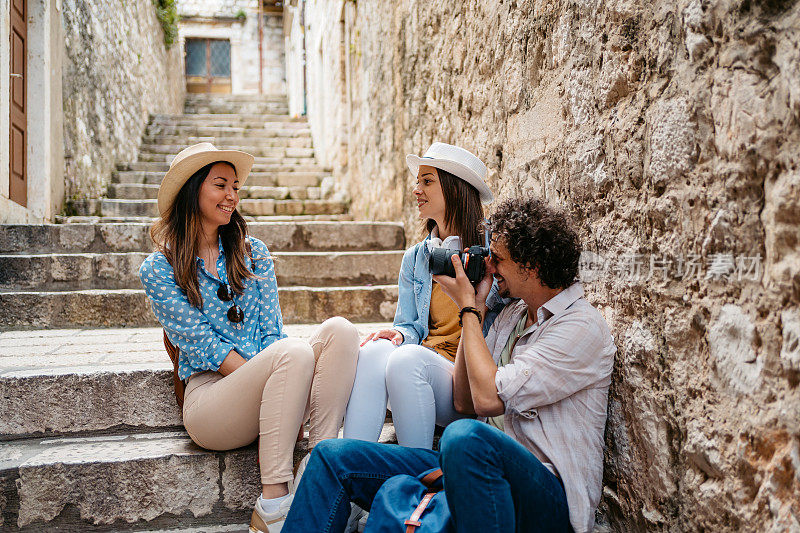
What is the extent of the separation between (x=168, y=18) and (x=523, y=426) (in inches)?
451

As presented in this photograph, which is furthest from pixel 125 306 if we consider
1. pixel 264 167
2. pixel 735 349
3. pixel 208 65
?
pixel 208 65

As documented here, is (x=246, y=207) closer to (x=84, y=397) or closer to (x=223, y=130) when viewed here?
(x=223, y=130)

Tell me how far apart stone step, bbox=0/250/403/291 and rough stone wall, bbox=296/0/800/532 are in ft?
6.61

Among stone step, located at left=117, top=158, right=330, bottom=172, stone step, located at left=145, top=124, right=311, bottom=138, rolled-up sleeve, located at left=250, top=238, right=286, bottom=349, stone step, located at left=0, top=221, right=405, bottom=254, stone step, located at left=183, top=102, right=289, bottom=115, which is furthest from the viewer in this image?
stone step, located at left=183, top=102, right=289, bottom=115

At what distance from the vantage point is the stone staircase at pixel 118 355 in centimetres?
199

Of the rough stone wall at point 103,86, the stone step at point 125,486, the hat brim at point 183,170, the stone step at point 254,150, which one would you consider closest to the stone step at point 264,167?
the rough stone wall at point 103,86

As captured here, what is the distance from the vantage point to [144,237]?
4422mm

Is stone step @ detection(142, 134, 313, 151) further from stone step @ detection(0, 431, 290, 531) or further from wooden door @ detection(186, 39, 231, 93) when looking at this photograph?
wooden door @ detection(186, 39, 231, 93)

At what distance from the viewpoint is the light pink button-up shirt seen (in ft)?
5.09

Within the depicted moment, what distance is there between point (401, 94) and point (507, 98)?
232 cm

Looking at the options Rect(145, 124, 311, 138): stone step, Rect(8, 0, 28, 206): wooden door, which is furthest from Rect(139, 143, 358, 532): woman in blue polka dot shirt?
Rect(145, 124, 311, 138): stone step

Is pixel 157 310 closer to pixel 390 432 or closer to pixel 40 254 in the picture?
pixel 390 432

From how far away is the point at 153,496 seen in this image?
2.02 m

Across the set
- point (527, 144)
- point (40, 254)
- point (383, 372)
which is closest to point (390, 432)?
point (383, 372)
